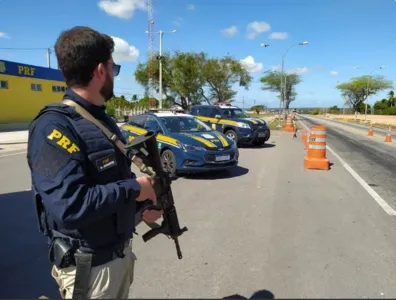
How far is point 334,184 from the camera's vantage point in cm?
764

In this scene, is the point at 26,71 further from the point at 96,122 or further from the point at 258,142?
the point at 96,122

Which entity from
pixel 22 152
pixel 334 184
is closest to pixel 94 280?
pixel 334 184

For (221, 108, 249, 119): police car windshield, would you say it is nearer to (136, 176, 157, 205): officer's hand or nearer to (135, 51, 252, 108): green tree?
(136, 176, 157, 205): officer's hand

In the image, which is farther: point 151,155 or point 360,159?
point 360,159

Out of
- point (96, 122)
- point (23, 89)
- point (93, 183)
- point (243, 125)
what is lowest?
point (243, 125)

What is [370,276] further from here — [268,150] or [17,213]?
[268,150]

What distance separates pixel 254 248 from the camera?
405cm

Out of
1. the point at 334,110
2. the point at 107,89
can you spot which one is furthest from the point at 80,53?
the point at 334,110

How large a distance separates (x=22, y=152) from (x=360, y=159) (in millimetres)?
13020

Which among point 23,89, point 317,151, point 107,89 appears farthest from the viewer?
point 23,89

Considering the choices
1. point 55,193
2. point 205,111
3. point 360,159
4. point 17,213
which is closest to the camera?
point 55,193

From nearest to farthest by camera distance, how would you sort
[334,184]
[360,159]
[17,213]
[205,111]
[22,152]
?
[17,213]
[334,184]
[360,159]
[22,152]
[205,111]

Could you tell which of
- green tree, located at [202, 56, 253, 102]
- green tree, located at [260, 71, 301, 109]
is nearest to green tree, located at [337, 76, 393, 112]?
green tree, located at [260, 71, 301, 109]

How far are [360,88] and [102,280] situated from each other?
9664 cm
